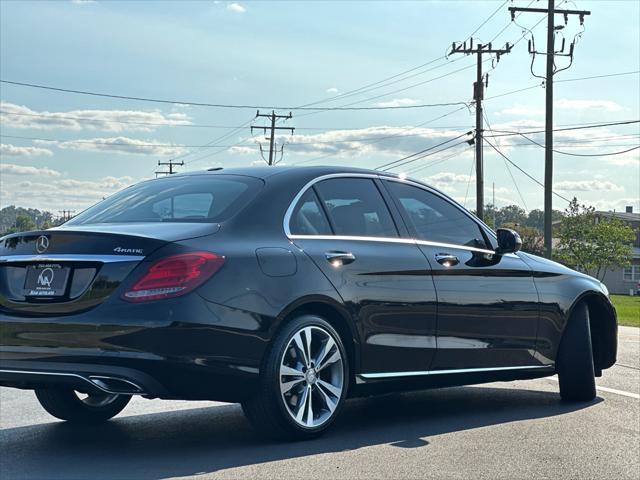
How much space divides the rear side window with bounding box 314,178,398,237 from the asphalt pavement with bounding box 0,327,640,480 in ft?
4.22

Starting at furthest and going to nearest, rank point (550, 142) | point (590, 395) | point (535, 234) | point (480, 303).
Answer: point (535, 234)
point (550, 142)
point (590, 395)
point (480, 303)

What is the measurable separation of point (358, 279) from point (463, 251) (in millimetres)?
1275

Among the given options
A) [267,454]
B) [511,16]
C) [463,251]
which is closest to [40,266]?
[267,454]

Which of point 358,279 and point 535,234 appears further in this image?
point 535,234

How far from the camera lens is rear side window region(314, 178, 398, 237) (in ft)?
21.0

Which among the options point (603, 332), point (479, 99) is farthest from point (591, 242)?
point (603, 332)

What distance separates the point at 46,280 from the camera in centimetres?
541

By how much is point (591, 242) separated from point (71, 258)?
89.0 metres

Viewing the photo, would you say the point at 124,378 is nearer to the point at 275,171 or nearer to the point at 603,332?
the point at 275,171

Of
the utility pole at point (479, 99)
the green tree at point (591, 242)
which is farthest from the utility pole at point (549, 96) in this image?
the green tree at point (591, 242)

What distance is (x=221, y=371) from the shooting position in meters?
5.34

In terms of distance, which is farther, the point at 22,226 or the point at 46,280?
the point at 22,226

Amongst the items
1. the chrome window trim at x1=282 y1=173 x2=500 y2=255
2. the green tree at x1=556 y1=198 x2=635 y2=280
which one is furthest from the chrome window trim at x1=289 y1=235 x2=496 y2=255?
the green tree at x1=556 y1=198 x2=635 y2=280

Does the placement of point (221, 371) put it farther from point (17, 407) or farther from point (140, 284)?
point (17, 407)
